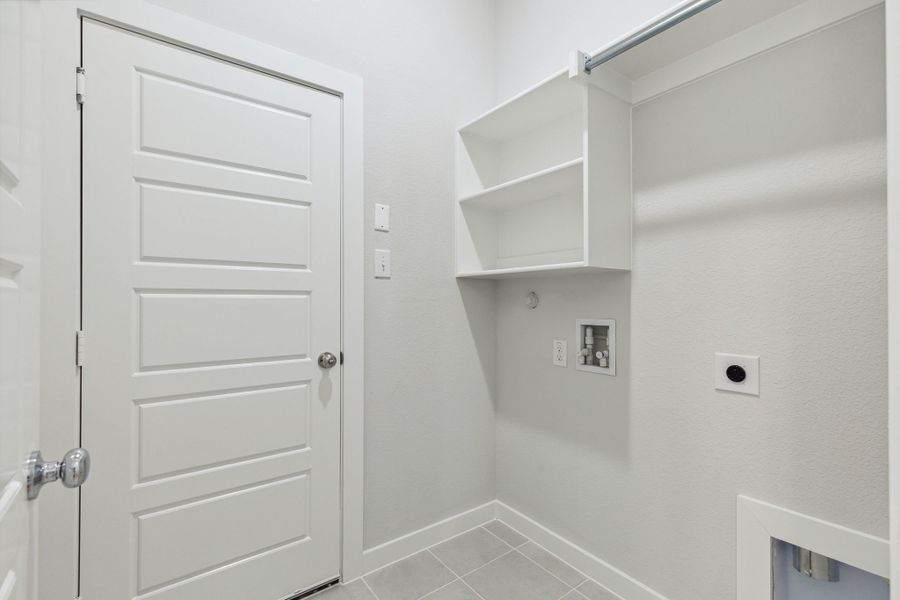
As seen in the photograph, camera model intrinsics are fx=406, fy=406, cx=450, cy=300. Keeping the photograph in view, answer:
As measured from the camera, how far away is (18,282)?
63 cm

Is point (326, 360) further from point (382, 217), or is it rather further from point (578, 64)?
point (578, 64)

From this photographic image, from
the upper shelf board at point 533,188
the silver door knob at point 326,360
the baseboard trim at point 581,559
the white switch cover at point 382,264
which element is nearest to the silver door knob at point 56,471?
the silver door knob at point 326,360

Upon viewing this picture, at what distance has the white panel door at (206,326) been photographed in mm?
1194

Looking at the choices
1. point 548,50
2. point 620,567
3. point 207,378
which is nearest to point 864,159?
point 548,50

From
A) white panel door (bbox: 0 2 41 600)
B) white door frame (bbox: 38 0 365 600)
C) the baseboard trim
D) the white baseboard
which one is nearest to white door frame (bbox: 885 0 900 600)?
the baseboard trim

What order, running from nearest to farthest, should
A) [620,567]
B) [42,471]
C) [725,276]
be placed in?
[42,471]
[725,276]
[620,567]

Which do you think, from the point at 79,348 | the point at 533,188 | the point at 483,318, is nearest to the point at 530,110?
the point at 533,188

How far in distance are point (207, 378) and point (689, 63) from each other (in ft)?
6.23

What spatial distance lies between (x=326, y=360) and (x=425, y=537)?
3.18 feet

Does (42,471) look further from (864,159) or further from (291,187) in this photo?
(864,159)

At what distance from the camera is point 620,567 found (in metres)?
1.55

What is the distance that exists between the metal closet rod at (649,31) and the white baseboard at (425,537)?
1.97m

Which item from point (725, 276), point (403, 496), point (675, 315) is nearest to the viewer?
point (725, 276)

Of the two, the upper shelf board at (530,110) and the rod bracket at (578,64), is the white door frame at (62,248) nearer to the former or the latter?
the upper shelf board at (530,110)
